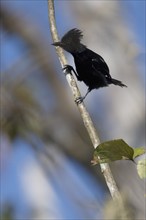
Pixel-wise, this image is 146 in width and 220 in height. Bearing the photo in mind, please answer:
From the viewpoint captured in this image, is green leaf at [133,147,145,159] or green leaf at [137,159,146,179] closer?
green leaf at [137,159,146,179]

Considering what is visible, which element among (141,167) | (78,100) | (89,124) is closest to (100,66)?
(78,100)

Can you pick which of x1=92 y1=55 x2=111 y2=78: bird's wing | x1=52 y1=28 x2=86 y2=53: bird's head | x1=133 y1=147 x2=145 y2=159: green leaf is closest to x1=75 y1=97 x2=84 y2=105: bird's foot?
x1=52 y1=28 x2=86 y2=53: bird's head

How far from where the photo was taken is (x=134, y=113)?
4055mm

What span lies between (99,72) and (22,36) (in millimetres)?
2047

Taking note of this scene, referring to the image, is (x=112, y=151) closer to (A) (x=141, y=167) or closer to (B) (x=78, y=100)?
(A) (x=141, y=167)

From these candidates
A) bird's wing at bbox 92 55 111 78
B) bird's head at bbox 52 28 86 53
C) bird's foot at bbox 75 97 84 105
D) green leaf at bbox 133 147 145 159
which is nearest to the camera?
green leaf at bbox 133 147 145 159

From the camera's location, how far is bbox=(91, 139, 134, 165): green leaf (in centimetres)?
94

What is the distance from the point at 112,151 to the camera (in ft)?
3.13

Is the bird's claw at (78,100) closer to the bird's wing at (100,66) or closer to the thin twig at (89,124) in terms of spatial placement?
the thin twig at (89,124)

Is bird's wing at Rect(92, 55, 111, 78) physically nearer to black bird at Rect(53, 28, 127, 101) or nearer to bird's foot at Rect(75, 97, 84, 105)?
black bird at Rect(53, 28, 127, 101)

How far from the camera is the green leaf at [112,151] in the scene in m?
0.94

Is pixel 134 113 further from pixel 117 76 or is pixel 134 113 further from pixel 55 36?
pixel 55 36

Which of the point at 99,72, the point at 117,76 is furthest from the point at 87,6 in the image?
the point at 99,72

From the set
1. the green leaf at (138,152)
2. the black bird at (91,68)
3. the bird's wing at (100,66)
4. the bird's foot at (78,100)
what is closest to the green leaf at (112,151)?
the green leaf at (138,152)
